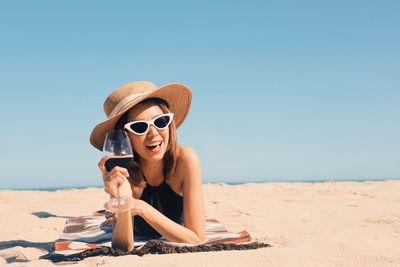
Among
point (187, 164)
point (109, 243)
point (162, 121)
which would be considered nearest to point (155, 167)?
point (187, 164)

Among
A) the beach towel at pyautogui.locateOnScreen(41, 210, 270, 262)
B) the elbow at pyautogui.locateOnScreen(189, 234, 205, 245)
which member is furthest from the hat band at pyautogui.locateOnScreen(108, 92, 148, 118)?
the elbow at pyautogui.locateOnScreen(189, 234, 205, 245)

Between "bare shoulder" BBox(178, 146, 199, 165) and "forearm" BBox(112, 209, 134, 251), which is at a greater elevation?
"bare shoulder" BBox(178, 146, 199, 165)

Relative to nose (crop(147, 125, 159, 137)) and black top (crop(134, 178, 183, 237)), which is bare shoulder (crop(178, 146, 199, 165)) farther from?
nose (crop(147, 125, 159, 137))

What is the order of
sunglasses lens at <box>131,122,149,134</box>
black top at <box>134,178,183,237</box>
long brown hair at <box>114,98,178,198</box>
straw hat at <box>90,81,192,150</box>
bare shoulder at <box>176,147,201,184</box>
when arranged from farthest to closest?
black top at <box>134,178,183,237</box>, bare shoulder at <box>176,147,201,184</box>, long brown hair at <box>114,98,178,198</box>, straw hat at <box>90,81,192,150</box>, sunglasses lens at <box>131,122,149,134</box>

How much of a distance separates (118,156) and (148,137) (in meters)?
0.57

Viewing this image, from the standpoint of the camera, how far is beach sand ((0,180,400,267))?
120 inches

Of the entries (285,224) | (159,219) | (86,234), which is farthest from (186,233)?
(285,224)

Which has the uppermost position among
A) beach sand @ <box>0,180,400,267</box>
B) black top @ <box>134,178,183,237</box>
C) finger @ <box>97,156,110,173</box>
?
finger @ <box>97,156,110,173</box>

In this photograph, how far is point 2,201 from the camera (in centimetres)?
898

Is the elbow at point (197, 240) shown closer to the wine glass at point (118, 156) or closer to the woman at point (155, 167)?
the woman at point (155, 167)

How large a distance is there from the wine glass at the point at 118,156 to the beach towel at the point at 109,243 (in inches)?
22.8

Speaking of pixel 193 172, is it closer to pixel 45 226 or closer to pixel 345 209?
pixel 45 226

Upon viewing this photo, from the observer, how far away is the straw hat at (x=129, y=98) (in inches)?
141

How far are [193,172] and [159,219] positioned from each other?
0.61 m
